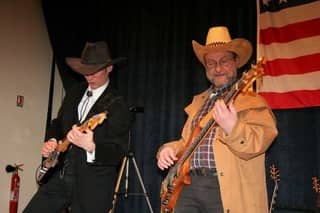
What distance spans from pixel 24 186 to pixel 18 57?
124cm

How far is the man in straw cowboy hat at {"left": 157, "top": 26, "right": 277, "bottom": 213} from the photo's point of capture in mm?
2010

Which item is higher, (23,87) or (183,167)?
(23,87)

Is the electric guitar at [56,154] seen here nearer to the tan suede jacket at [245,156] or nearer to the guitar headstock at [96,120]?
the guitar headstock at [96,120]

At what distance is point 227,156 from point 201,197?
0.26 metres

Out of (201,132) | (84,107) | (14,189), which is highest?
(84,107)

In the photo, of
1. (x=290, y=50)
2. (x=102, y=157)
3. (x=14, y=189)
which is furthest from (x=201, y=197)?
(x=14, y=189)

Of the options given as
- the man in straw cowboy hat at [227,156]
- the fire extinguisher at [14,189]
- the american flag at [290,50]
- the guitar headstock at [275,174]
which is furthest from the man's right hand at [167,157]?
the fire extinguisher at [14,189]

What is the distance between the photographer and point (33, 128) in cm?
426

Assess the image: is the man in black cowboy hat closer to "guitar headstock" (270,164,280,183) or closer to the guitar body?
the guitar body

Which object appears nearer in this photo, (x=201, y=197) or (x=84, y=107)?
(x=201, y=197)

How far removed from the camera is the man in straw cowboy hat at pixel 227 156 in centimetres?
201

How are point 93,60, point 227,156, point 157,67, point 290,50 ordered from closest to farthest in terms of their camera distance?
point 227,156, point 93,60, point 290,50, point 157,67

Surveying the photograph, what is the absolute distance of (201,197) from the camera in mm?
2205

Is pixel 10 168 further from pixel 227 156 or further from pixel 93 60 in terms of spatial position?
pixel 227 156
